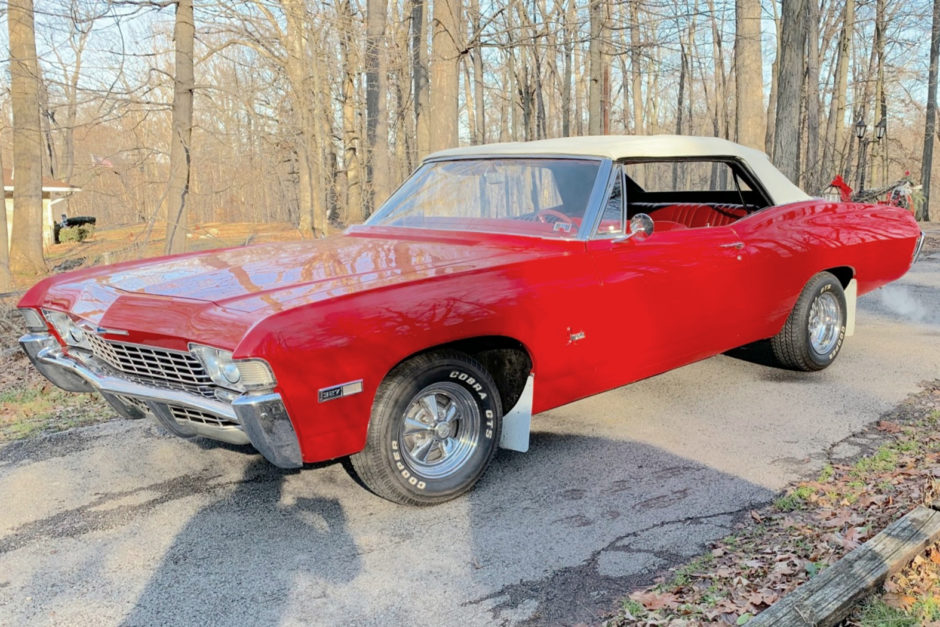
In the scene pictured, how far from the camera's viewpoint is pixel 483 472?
377 centimetres

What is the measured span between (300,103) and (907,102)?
29.5 m

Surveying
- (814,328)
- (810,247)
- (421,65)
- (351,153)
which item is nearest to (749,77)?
(421,65)

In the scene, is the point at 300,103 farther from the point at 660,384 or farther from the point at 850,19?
the point at 850,19

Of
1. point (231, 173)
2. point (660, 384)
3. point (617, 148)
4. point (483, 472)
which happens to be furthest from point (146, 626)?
point (231, 173)

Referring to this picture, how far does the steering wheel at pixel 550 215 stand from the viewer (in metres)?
4.31

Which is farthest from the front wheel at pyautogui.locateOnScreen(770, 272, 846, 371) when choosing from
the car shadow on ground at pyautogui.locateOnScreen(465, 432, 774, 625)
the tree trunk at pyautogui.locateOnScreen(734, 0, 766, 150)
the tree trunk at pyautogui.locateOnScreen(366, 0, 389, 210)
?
the tree trunk at pyautogui.locateOnScreen(366, 0, 389, 210)

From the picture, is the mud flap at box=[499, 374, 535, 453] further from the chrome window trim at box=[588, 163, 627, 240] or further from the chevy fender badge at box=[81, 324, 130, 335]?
the chevy fender badge at box=[81, 324, 130, 335]

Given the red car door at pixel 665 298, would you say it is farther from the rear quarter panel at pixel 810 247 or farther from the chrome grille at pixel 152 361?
the chrome grille at pixel 152 361

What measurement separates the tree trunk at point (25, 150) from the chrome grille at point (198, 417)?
13205 millimetres

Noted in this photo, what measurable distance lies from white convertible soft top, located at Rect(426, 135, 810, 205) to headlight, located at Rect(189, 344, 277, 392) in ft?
7.93

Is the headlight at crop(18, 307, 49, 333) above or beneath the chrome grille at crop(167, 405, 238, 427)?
above

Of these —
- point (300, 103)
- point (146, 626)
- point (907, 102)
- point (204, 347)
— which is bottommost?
point (146, 626)

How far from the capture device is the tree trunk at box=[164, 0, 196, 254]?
34.8 ft

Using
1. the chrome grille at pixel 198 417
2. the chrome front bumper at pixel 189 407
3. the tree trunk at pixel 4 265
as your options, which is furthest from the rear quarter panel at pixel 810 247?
the tree trunk at pixel 4 265
